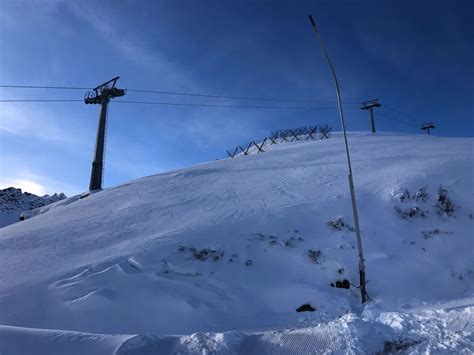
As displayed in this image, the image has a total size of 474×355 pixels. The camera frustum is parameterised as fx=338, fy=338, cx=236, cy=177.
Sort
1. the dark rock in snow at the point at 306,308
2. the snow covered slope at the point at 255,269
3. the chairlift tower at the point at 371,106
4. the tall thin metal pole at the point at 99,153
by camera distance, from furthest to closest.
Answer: the chairlift tower at the point at 371,106
the tall thin metal pole at the point at 99,153
the dark rock in snow at the point at 306,308
the snow covered slope at the point at 255,269


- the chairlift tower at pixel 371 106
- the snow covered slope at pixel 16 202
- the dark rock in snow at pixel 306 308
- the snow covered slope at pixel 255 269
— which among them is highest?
the chairlift tower at pixel 371 106

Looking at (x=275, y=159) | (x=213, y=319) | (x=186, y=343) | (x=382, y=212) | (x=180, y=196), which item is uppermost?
(x=275, y=159)

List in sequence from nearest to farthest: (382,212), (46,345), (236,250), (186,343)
Result: (46,345) → (186,343) → (236,250) → (382,212)

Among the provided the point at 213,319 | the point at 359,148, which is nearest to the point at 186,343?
the point at 213,319

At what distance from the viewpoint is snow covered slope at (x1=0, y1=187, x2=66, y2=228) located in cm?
5146

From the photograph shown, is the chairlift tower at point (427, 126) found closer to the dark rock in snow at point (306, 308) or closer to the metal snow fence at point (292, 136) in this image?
the metal snow fence at point (292, 136)

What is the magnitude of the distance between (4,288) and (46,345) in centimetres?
569

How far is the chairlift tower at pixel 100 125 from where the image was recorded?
3616 cm

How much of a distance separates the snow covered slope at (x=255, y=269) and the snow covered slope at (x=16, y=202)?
4166 cm

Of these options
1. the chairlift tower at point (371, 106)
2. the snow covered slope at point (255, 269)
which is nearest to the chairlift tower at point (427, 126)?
the chairlift tower at point (371, 106)

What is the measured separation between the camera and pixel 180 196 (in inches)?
720

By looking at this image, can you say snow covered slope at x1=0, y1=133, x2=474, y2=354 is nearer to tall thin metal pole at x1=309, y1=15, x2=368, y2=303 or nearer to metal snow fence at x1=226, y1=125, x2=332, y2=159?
tall thin metal pole at x1=309, y1=15, x2=368, y2=303

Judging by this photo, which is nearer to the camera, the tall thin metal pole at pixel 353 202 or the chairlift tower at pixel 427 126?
the tall thin metal pole at pixel 353 202

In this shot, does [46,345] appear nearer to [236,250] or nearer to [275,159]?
[236,250]
